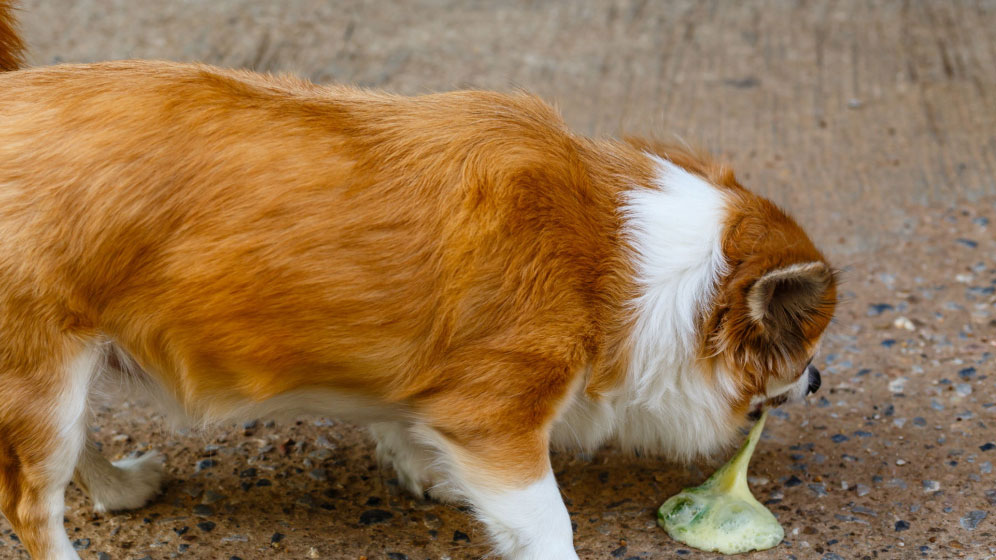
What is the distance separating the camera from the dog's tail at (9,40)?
3.38 meters

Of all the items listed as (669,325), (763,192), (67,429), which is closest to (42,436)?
(67,429)

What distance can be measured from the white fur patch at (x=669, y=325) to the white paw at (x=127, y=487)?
1.46 metres

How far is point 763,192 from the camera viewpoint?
5.74 m

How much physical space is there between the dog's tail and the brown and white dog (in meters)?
0.01

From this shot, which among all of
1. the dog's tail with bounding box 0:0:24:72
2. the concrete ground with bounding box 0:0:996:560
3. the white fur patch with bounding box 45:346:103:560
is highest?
the dog's tail with bounding box 0:0:24:72

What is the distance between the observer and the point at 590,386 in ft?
10.6

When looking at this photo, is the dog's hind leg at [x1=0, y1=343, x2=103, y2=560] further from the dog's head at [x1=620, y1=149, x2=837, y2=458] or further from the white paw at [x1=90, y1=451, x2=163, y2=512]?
the dog's head at [x1=620, y1=149, x2=837, y2=458]

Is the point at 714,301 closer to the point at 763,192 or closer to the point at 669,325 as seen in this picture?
the point at 669,325

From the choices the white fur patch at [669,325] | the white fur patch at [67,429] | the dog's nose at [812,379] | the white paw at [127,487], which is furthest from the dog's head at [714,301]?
the white paw at [127,487]

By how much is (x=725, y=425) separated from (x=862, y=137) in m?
3.40

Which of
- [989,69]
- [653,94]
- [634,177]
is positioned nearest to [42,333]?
[634,177]

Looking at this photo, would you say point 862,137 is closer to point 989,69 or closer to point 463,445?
point 989,69

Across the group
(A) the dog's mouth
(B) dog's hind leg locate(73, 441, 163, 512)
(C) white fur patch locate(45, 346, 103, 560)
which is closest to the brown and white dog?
(C) white fur patch locate(45, 346, 103, 560)

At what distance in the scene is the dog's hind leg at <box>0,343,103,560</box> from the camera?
2830mm
